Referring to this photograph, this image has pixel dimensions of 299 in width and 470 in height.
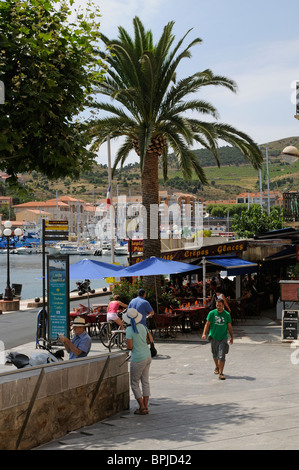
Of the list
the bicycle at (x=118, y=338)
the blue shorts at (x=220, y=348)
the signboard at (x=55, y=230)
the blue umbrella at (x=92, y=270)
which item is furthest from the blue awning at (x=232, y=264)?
the blue shorts at (x=220, y=348)

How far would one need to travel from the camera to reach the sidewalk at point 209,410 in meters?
7.34

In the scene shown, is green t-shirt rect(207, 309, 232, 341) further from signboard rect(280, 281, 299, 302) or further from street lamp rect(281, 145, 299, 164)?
signboard rect(280, 281, 299, 302)

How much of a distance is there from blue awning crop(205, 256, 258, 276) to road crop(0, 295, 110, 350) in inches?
263

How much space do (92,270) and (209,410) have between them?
426 inches

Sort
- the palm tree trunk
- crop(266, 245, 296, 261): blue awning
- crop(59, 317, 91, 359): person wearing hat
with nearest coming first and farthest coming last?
1. crop(59, 317, 91, 359): person wearing hat
2. the palm tree trunk
3. crop(266, 245, 296, 261): blue awning

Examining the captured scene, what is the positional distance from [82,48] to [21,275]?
80631 millimetres

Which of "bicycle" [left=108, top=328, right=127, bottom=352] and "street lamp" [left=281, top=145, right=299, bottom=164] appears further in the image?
"bicycle" [left=108, top=328, right=127, bottom=352]

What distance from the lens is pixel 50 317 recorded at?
53.2ft

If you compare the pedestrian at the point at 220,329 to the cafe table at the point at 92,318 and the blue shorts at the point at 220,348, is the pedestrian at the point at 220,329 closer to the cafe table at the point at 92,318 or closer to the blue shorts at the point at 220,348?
the blue shorts at the point at 220,348

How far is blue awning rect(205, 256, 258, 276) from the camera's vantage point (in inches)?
870

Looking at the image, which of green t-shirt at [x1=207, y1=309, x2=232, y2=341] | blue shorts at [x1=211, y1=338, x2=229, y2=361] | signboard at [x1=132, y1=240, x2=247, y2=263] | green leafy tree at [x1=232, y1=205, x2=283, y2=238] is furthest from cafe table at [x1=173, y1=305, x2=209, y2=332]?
green leafy tree at [x1=232, y1=205, x2=283, y2=238]

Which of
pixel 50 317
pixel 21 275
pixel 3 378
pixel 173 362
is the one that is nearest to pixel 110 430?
pixel 3 378
